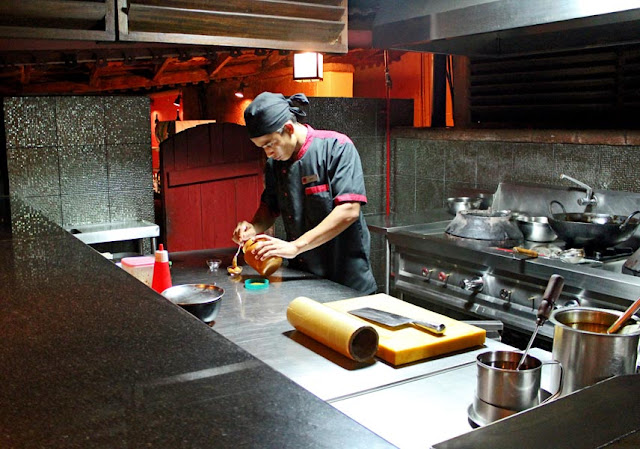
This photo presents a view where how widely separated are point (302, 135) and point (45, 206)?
→ 6.41 feet

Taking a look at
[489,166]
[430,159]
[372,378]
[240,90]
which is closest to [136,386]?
[372,378]

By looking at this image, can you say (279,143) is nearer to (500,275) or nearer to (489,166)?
(500,275)

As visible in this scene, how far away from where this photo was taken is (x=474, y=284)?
11.0 ft

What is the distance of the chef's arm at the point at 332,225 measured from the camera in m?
2.84

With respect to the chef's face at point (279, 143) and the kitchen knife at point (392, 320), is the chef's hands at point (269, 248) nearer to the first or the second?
the chef's face at point (279, 143)

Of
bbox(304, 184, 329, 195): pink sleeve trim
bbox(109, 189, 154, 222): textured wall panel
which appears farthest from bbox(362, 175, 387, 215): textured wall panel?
bbox(304, 184, 329, 195): pink sleeve trim

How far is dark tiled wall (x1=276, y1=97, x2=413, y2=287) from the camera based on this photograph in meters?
5.30

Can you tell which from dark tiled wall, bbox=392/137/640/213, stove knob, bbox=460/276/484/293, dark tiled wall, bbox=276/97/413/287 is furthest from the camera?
dark tiled wall, bbox=276/97/413/287

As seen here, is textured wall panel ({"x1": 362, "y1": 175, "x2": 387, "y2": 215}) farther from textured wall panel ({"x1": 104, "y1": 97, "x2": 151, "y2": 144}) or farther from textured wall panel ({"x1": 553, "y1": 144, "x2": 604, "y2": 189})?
textured wall panel ({"x1": 104, "y1": 97, "x2": 151, "y2": 144})

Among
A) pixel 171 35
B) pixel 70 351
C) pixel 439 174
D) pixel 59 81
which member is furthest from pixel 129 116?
pixel 59 81

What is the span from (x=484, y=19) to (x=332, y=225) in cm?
109

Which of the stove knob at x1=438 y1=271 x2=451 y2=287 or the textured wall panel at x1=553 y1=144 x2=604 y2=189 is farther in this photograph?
the textured wall panel at x1=553 y1=144 x2=604 y2=189

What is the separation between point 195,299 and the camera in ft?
6.98

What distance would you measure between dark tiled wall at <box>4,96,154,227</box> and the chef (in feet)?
4.61
